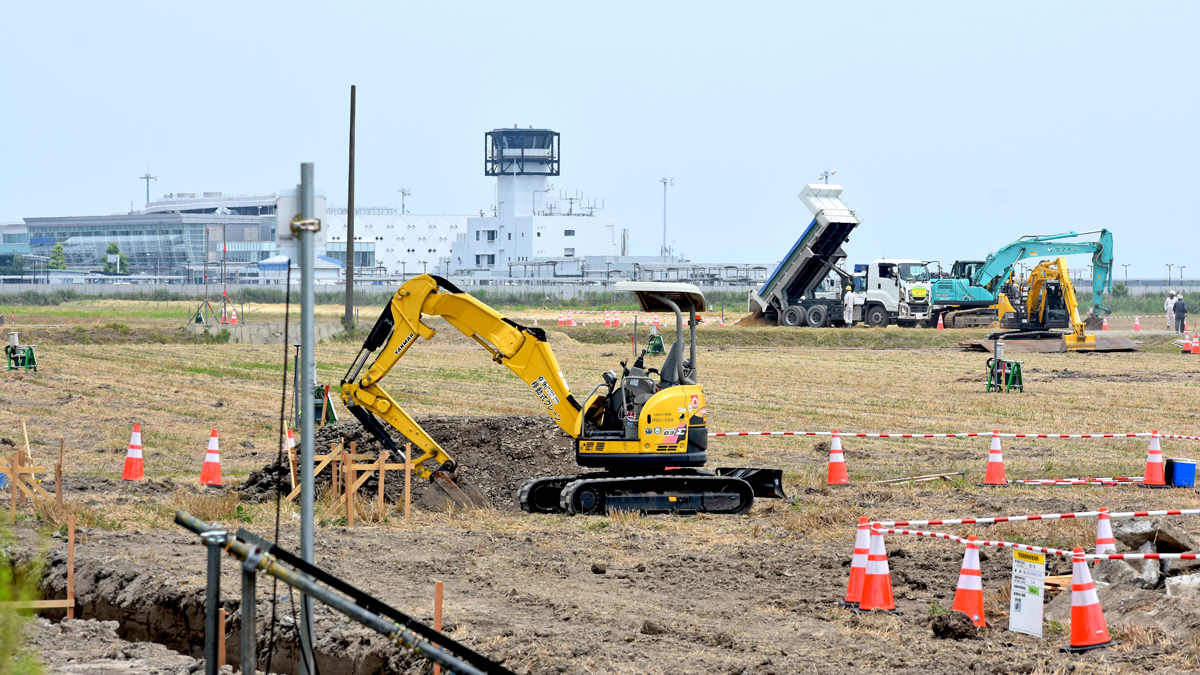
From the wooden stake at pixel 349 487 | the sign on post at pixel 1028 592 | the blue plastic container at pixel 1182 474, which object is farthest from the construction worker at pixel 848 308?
the sign on post at pixel 1028 592

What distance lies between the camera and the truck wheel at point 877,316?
48375mm

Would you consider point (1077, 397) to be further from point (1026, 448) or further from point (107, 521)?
point (107, 521)

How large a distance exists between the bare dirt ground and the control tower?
107 meters

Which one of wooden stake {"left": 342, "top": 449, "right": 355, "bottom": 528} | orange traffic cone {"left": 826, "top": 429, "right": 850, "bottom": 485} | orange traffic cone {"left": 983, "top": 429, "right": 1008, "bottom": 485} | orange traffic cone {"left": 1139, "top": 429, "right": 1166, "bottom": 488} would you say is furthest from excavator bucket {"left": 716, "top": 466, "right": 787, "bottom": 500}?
orange traffic cone {"left": 1139, "top": 429, "right": 1166, "bottom": 488}

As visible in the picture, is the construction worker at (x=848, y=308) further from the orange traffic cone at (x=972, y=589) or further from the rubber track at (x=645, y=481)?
the orange traffic cone at (x=972, y=589)

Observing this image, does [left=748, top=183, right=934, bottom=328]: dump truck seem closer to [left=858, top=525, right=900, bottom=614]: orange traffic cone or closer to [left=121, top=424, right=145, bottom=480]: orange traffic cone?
[left=121, top=424, right=145, bottom=480]: orange traffic cone

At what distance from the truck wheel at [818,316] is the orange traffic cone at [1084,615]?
40031mm

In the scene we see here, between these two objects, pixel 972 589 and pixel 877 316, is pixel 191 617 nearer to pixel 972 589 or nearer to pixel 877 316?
pixel 972 589

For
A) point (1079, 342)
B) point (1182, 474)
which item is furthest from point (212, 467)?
point (1079, 342)

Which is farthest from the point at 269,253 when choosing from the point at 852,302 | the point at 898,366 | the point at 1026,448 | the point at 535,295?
the point at 1026,448

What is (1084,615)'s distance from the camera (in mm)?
7938

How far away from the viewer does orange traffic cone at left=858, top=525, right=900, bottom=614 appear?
8992 mm

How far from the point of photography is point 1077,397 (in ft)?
85.3

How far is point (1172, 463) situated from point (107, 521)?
475 inches
